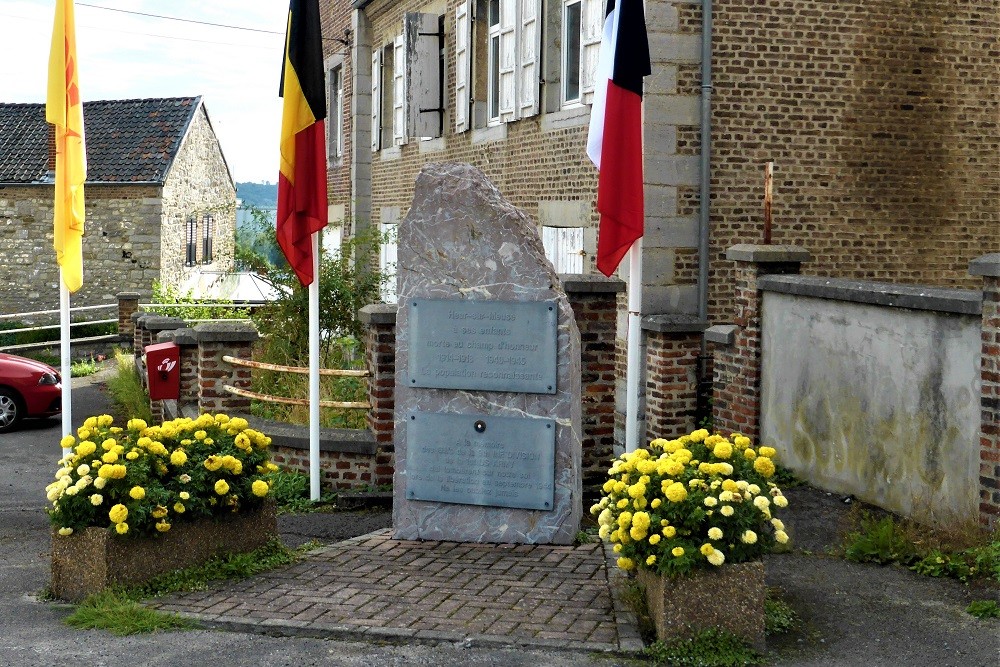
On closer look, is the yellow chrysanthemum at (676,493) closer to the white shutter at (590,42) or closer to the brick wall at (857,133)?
the brick wall at (857,133)

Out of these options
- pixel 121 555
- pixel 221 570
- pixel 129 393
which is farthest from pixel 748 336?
pixel 129 393

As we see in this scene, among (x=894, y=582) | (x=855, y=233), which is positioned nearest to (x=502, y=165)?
(x=855, y=233)

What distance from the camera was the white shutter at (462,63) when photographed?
1681 centimetres

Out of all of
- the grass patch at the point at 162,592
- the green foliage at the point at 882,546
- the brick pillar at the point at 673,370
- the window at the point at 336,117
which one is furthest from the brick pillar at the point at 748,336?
the window at the point at 336,117

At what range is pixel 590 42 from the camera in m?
12.8

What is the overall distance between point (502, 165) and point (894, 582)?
9.57 metres

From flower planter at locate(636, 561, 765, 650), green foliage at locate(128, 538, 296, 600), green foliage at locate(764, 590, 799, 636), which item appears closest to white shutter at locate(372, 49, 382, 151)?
green foliage at locate(128, 538, 296, 600)

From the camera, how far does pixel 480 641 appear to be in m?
6.02

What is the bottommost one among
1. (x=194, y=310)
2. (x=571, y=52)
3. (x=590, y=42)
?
(x=194, y=310)

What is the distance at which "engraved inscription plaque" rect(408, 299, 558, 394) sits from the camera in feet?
26.2

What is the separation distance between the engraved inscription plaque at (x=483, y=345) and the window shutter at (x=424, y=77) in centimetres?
1046

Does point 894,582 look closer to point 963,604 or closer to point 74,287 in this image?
point 963,604

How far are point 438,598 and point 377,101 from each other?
636 inches

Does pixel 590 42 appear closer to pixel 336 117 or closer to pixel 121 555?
pixel 121 555
